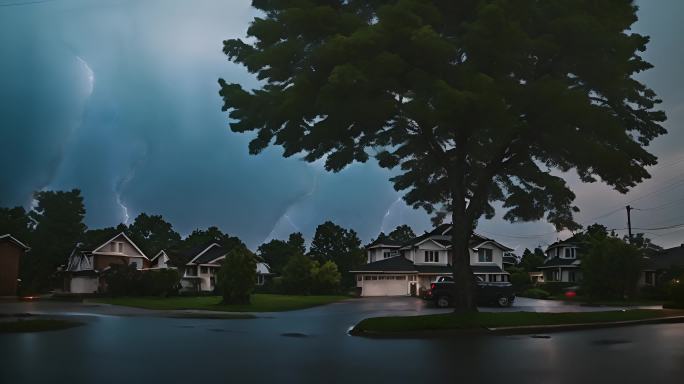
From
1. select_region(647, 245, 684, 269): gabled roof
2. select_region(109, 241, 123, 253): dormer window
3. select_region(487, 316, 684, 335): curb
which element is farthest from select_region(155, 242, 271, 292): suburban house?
select_region(487, 316, 684, 335): curb

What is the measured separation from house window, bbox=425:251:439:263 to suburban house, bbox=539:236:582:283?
20.8 meters

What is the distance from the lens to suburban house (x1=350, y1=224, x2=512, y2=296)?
69250mm

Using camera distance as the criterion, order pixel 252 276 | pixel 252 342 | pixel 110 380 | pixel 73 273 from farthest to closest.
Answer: pixel 73 273 < pixel 252 276 < pixel 252 342 < pixel 110 380

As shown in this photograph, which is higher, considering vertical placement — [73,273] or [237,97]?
[237,97]

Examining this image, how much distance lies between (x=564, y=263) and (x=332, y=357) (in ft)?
256

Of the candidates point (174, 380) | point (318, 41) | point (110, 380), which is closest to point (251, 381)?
point (174, 380)

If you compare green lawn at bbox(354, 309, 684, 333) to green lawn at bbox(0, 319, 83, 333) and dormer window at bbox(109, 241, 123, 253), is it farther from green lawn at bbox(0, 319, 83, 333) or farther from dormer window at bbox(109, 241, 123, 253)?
dormer window at bbox(109, 241, 123, 253)

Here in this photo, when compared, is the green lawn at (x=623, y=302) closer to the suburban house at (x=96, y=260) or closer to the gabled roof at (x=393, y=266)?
the gabled roof at (x=393, y=266)

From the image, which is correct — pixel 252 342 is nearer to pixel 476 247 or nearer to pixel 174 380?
pixel 174 380

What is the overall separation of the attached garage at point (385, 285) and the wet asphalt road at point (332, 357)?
5080 centimetres

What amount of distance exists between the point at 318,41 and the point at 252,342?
1188 cm

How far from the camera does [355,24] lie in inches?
840

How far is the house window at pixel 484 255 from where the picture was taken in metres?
75.4

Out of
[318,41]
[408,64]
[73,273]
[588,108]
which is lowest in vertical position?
[73,273]
